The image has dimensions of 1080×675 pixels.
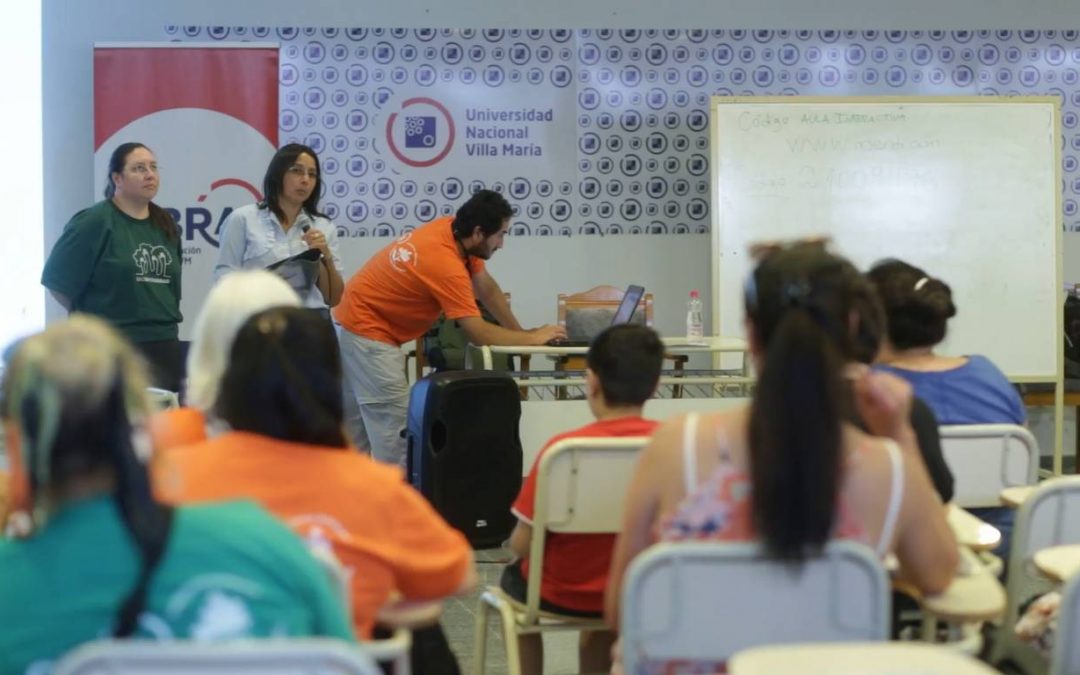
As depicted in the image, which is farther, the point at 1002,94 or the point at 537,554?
the point at 1002,94

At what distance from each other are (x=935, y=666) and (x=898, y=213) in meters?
4.90

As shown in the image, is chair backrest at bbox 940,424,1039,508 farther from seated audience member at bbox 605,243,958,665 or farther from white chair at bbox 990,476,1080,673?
seated audience member at bbox 605,243,958,665

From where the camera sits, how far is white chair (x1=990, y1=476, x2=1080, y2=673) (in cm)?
189

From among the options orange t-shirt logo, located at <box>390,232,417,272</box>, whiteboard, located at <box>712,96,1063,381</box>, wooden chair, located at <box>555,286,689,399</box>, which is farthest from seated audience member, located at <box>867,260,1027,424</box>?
whiteboard, located at <box>712,96,1063,381</box>

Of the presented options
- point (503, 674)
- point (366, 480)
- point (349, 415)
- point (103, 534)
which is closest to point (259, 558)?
point (103, 534)

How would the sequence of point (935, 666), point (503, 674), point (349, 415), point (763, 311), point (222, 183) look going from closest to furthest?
point (935, 666), point (763, 311), point (503, 674), point (349, 415), point (222, 183)

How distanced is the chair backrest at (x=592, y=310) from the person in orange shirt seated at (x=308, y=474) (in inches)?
122

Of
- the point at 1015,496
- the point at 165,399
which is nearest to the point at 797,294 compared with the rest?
the point at 1015,496

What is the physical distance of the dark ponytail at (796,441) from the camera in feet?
4.77

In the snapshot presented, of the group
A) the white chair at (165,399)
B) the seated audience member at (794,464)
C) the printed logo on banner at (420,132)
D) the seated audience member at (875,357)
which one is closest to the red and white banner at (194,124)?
the printed logo on banner at (420,132)

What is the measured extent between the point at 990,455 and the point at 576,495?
793 mm

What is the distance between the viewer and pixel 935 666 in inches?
48.3

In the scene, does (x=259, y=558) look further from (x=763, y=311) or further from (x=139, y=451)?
(x=763, y=311)

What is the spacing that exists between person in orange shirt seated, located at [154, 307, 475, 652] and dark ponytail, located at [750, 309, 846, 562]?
40cm
